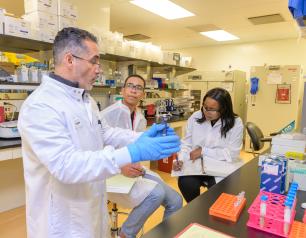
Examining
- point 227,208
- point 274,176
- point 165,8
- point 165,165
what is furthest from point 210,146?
point 165,8

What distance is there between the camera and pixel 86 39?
111 cm

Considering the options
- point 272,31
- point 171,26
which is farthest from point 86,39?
point 272,31

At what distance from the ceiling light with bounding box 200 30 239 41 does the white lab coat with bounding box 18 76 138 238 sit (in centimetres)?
463

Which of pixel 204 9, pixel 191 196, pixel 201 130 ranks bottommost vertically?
pixel 191 196

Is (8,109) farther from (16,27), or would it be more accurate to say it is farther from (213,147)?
(213,147)

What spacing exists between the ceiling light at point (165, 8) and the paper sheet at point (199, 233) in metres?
3.33

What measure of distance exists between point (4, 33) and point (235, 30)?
13.9ft

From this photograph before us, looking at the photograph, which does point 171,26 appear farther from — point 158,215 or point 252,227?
point 252,227

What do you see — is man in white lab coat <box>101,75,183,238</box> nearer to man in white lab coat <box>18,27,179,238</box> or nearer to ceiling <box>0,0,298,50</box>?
man in white lab coat <box>18,27,179,238</box>

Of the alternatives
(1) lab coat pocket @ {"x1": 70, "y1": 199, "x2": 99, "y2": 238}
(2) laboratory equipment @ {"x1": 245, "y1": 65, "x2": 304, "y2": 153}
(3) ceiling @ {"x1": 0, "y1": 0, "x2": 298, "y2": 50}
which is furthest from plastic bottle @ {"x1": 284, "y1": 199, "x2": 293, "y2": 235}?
(2) laboratory equipment @ {"x1": 245, "y1": 65, "x2": 304, "y2": 153}

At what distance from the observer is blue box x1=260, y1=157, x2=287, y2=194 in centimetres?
114

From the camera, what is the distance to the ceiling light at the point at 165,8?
3.58 m

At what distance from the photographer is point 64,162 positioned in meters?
0.86

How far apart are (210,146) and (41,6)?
1.93 m
